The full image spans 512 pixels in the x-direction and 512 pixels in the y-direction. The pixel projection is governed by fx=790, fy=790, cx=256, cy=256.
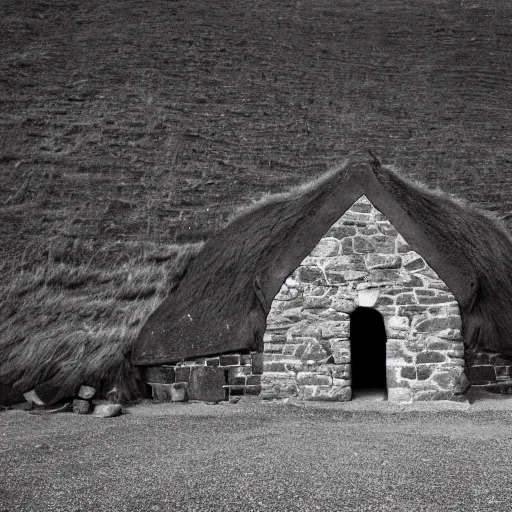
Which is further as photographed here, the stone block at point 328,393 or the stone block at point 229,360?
the stone block at point 229,360

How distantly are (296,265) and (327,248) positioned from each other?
483 mm

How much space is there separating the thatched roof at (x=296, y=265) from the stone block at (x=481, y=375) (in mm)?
350

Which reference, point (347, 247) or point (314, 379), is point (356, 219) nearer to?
point (347, 247)

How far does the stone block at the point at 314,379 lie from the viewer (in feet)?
34.6

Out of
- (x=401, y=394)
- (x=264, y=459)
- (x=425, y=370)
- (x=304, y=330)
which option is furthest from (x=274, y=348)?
(x=264, y=459)

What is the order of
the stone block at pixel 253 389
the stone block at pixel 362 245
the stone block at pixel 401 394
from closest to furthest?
the stone block at pixel 401 394, the stone block at pixel 362 245, the stone block at pixel 253 389

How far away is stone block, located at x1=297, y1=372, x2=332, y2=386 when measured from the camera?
1053cm

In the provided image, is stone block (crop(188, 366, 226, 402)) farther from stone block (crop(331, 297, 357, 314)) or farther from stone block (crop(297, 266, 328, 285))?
stone block (crop(331, 297, 357, 314))

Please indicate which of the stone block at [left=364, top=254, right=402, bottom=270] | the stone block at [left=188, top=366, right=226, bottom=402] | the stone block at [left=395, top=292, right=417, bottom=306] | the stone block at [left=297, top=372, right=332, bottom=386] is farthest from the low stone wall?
the stone block at [left=188, top=366, right=226, bottom=402]

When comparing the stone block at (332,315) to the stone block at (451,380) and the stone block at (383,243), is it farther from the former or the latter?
the stone block at (451,380)

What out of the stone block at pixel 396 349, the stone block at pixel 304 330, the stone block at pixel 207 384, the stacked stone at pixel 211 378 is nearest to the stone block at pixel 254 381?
the stacked stone at pixel 211 378

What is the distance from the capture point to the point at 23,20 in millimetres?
20688

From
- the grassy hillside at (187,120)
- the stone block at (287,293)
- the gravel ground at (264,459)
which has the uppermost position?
the grassy hillside at (187,120)

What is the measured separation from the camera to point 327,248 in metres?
10.8
